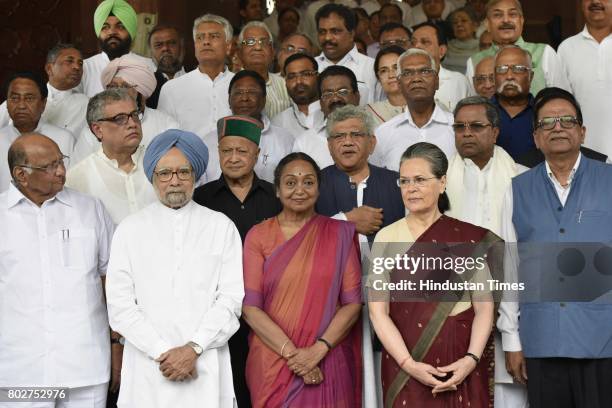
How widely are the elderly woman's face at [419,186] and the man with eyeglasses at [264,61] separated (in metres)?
2.58

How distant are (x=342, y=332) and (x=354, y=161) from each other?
1.07 m

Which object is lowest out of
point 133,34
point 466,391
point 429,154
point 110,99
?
point 466,391

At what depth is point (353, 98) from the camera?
7.37m

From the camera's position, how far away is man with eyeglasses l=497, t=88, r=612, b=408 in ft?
18.6

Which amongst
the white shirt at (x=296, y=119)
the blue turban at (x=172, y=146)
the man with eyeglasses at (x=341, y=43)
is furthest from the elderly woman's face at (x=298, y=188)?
the man with eyeglasses at (x=341, y=43)

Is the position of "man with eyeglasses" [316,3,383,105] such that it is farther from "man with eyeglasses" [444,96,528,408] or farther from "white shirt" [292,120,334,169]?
"man with eyeglasses" [444,96,528,408]

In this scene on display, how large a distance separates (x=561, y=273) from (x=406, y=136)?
1.57 meters

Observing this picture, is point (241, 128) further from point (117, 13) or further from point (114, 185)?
point (117, 13)

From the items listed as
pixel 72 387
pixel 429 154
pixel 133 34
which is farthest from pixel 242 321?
pixel 133 34

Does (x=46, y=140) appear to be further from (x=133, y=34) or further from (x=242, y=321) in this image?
(x=133, y=34)

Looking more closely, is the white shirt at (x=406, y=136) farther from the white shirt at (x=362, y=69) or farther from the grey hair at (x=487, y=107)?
the white shirt at (x=362, y=69)

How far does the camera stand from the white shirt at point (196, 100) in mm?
7996

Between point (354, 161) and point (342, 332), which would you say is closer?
point (342, 332)

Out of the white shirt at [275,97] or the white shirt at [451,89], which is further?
the white shirt at [275,97]
